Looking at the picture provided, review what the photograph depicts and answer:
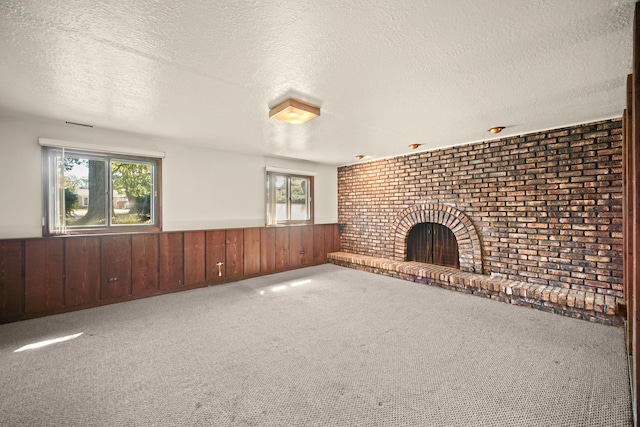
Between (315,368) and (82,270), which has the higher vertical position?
(82,270)

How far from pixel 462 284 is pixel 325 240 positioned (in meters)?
3.02

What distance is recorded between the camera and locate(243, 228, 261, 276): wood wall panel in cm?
485

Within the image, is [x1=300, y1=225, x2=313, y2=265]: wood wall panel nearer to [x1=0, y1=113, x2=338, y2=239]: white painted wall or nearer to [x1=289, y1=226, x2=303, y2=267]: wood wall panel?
[x1=289, y1=226, x2=303, y2=267]: wood wall panel

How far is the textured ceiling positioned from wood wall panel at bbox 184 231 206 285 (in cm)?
182

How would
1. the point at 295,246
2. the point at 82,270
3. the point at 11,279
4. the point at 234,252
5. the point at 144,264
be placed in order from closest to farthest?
the point at 11,279 → the point at 82,270 → the point at 144,264 → the point at 234,252 → the point at 295,246

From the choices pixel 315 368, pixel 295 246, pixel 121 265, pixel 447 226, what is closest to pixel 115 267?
pixel 121 265

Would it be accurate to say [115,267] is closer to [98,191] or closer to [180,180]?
[98,191]

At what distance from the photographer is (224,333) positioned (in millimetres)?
2621

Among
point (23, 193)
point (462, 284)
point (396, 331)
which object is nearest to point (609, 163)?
point (462, 284)

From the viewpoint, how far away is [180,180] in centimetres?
427

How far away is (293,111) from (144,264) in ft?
9.96

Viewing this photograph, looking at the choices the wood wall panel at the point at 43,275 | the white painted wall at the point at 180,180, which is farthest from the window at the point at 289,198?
the wood wall panel at the point at 43,275

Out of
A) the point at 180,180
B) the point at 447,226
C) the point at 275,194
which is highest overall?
the point at 180,180

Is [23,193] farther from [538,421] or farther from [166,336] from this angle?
[538,421]
